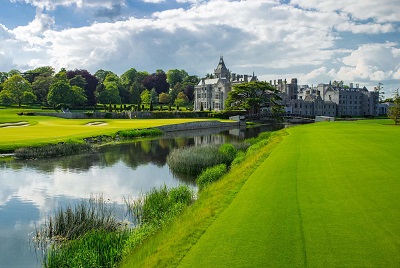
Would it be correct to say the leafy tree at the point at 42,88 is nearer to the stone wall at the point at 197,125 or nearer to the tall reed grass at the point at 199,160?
the stone wall at the point at 197,125

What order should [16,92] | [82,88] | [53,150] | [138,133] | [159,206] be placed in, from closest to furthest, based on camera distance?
[159,206] → [53,150] → [138,133] → [16,92] → [82,88]

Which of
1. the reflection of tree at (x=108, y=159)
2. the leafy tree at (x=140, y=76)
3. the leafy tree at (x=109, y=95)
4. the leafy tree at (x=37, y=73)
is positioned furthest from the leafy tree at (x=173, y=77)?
the reflection of tree at (x=108, y=159)

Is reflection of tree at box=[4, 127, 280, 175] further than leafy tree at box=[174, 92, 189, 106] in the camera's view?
No

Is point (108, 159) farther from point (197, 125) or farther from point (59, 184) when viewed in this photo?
point (197, 125)

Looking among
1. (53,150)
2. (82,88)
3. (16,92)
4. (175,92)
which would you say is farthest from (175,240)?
(175,92)

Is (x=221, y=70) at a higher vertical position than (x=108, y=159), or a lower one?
higher

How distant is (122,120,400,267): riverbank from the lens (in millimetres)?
7289

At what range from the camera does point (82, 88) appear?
10225 cm

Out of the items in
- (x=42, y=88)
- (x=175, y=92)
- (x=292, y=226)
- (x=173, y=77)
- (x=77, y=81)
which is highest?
(x=173, y=77)

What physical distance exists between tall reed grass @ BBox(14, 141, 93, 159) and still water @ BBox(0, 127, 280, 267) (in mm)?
1665

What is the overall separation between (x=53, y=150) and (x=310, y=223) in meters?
26.3

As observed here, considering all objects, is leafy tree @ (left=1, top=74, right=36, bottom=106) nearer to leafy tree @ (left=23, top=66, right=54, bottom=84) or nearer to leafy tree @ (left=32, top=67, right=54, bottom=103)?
leafy tree @ (left=32, top=67, right=54, bottom=103)

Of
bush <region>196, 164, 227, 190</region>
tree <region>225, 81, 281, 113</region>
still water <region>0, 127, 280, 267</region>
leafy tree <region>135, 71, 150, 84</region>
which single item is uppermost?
leafy tree <region>135, 71, 150, 84</region>

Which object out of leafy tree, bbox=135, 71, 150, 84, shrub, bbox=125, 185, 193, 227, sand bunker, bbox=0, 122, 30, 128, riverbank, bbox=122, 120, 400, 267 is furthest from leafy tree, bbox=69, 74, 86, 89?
riverbank, bbox=122, 120, 400, 267
